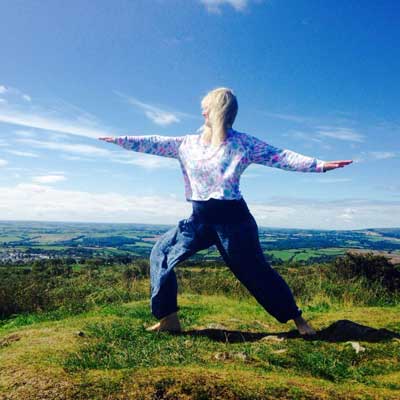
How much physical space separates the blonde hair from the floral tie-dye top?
0.32 feet

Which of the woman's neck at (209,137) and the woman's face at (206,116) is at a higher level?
the woman's face at (206,116)

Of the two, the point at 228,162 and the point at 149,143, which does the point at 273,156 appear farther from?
the point at 149,143

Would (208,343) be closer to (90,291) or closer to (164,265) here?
(164,265)

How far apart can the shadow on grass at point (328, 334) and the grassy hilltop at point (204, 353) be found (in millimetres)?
14

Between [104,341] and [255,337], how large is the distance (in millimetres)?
1879

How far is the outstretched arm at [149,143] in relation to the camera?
555 centimetres

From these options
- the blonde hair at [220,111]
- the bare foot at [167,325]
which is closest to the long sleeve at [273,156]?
the blonde hair at [220,111]

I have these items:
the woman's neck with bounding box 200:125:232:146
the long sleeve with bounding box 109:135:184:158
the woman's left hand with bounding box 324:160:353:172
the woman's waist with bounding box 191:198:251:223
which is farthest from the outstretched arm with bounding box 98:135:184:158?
the woman's left hand with bounding box 324:160:353:172

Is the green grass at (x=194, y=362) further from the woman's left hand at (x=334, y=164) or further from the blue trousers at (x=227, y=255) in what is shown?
the woman's left hand at (x=334, y=164)

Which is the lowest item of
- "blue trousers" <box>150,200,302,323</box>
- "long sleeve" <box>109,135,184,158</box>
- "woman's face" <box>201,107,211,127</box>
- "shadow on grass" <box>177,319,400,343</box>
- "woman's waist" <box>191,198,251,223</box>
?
"shadow on grass" <box>177,319,400,343</box>

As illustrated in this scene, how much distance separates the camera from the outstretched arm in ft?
18.2

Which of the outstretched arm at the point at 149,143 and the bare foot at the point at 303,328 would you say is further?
the outstretched arm at the point at 149,143

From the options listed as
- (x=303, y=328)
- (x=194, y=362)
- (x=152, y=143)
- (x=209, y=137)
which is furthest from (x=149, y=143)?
(x=303, y=328)

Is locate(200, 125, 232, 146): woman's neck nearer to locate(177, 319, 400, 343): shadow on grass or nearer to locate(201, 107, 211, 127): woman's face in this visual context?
locate(201, 107, 211, 127): woman's face
